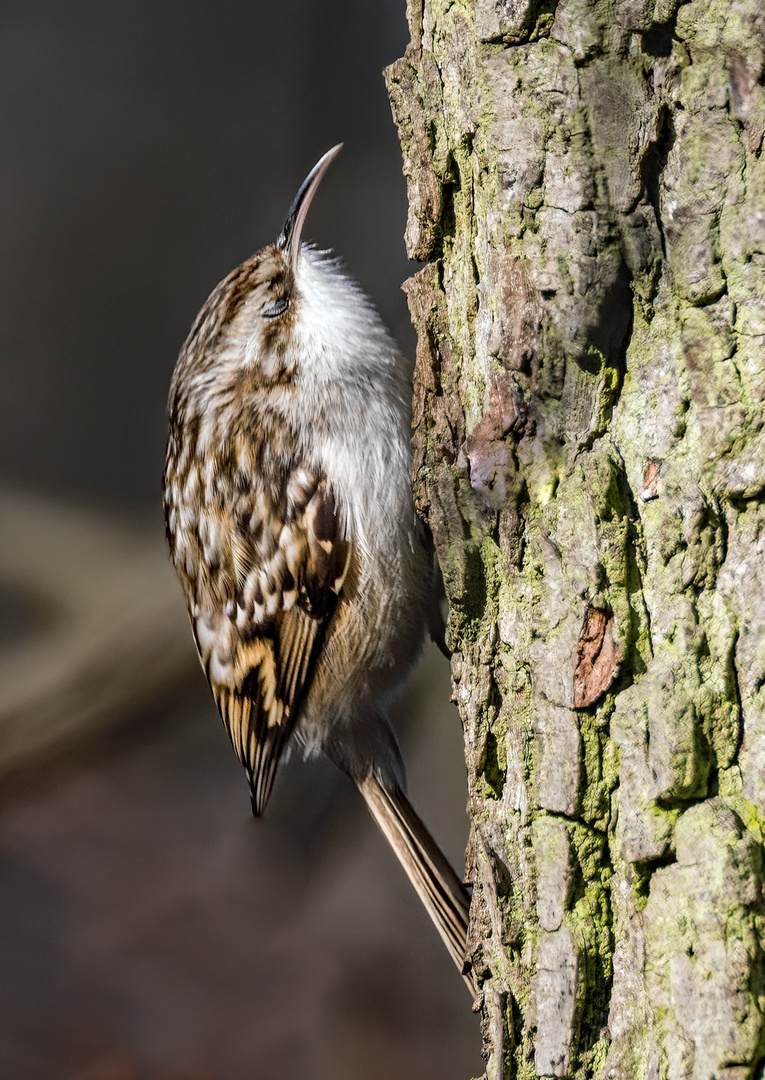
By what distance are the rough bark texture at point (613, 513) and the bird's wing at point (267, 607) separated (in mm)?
370

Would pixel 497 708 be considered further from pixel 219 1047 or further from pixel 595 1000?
pixel 219 1047

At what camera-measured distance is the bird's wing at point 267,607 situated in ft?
4.23

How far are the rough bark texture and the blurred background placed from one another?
0.86m

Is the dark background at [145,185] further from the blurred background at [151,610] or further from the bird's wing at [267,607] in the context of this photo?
the bird's wing at [267,607]

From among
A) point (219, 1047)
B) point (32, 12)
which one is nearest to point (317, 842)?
point (219, 1047)

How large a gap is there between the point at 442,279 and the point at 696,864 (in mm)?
684

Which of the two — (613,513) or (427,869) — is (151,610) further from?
(613,513)

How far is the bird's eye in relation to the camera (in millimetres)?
1354

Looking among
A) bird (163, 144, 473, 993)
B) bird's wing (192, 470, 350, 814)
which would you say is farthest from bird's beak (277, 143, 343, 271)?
bird's wing (192, 470, 350, 814)

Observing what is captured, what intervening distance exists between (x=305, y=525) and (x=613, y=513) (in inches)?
22.9

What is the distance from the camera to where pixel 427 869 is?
49.8 inches

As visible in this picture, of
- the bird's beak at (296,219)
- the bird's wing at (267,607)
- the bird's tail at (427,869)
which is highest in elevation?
the bird's beak at (296,219)

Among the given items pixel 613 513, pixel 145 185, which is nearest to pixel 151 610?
pixel 145 185

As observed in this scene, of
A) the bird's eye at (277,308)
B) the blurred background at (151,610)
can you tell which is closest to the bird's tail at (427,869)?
the blurred background at (151,610)
